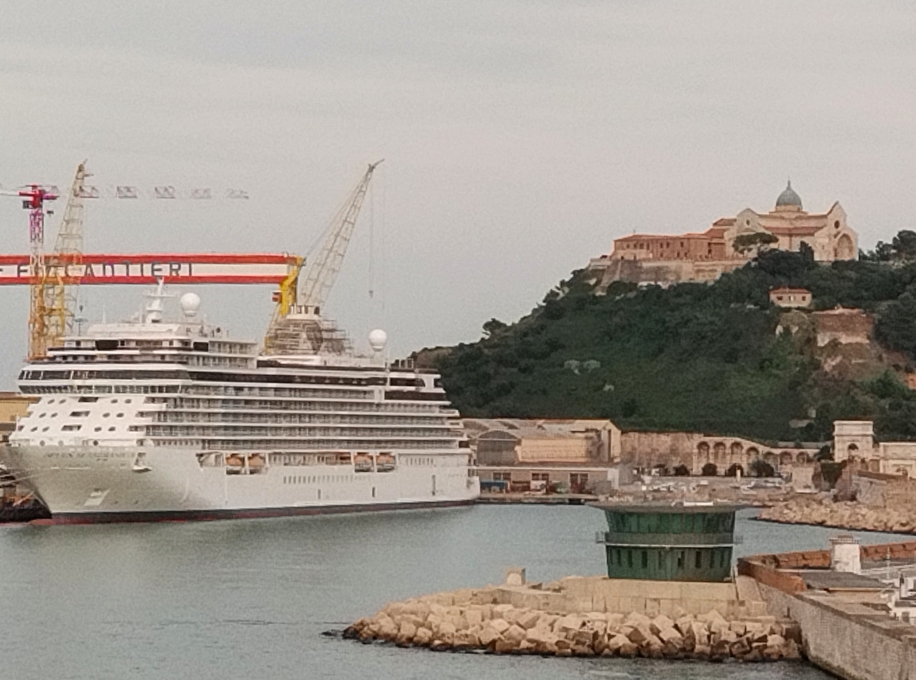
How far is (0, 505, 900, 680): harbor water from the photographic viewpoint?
38719mm

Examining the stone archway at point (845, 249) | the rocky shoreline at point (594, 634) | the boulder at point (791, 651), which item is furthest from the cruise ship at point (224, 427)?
the stone archway at point (845, 249)

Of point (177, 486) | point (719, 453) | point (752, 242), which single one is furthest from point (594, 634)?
point (752, 242)

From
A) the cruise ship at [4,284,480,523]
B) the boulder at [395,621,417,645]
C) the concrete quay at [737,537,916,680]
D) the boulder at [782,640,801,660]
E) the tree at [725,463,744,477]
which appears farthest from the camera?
the tree at [725,463,744,477]

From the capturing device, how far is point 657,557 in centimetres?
4059

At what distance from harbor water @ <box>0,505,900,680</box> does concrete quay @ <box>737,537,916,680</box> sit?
2.51ft

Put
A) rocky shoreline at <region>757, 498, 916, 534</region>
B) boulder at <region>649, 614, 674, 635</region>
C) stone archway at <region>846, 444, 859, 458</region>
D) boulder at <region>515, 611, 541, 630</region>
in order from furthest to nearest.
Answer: stone archway at <region>846, 444, 859, 458</region>, rocky shoreline at <region>757, 498, 916, 534</region>, boulder at <region>515, 611, 541, 630</region>, boulder at <region>649, 614, 674, 635</region>

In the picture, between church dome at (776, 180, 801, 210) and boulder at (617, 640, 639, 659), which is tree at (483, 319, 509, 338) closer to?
church dome at (776, 180, 801, 210)

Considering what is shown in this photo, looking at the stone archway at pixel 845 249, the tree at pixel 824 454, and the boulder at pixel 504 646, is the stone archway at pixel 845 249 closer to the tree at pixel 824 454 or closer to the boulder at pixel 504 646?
the tree at pixel 824 454

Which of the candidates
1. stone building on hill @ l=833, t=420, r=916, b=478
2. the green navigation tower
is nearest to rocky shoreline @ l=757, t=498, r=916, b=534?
stone building on hill @ l=833, t=420, r=916, b=478

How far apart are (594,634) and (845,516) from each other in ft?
160

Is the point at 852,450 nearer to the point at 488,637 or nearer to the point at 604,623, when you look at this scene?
the point at 488,637

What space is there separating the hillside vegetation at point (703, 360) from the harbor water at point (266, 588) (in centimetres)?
3377

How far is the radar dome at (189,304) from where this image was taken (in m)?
81.5

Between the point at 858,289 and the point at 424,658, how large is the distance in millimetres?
91999
